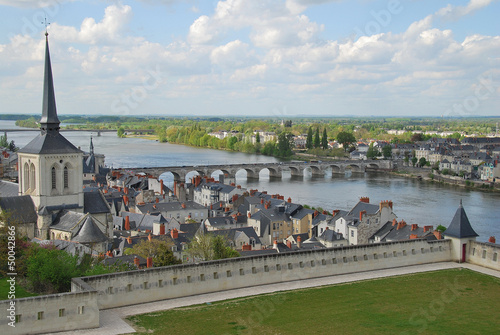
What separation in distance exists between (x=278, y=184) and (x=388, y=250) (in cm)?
5546

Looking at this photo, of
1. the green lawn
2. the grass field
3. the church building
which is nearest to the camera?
the grass field

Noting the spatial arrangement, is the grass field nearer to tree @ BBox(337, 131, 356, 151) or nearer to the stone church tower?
the stone church tower

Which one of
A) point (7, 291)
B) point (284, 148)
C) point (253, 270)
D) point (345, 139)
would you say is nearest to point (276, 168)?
point (284, 148)

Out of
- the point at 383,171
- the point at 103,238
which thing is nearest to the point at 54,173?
the point at 103,238

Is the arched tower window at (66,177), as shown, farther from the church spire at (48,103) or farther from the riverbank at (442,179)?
the riverbank at (442,179)

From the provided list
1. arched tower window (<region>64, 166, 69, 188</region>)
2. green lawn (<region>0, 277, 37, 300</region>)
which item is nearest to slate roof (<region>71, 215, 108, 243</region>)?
arched tower window (<region>64, 166, 69, 188</region>)

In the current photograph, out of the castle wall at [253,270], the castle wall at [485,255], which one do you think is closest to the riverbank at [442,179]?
the castle wall at [485,255]

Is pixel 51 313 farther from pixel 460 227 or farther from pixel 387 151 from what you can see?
pixel 387 151

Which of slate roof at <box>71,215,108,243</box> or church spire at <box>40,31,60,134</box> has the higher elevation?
church spire at <box>40,31,60,134</box>

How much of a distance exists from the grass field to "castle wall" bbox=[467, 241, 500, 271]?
1788mm

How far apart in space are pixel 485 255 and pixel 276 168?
6552cm

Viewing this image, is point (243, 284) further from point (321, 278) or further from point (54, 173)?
point (54, 173)

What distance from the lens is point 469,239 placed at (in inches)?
869

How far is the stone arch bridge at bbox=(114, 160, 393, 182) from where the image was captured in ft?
247
